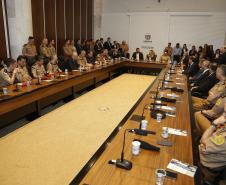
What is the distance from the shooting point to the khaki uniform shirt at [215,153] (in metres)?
2.21

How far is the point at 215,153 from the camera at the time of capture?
2.26m

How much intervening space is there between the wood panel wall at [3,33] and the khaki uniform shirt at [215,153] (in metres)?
6.92

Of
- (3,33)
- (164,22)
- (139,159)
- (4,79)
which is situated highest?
(164,22)

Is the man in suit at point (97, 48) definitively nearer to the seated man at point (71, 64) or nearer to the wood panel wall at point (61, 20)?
the wood panel wall at point (61, 20)

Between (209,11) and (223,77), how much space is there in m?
10.7

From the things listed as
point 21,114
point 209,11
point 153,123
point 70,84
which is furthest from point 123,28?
point 153,123

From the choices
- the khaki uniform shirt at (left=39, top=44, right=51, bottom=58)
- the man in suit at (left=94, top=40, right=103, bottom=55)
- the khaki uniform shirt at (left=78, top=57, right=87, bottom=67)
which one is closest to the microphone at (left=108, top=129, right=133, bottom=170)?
the khaki uniform shirt at (left=78, top=57, right=87, bottom=67)

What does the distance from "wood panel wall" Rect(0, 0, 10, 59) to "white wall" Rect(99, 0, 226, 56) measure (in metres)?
8.23

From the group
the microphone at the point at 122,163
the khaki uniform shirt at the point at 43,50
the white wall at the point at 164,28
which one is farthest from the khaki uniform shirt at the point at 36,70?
the white wall at the point at 164,28

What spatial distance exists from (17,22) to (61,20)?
9.14 ft

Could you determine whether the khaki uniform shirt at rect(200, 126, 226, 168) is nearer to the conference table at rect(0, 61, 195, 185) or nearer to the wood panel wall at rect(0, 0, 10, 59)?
the conference table at rect(0, 61, 195, 185)

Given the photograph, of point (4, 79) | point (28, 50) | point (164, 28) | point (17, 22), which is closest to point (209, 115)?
point (4, 79)

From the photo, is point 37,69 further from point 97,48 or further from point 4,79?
point 97,48

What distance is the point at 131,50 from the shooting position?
1482 centimetres
